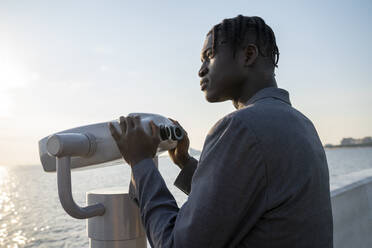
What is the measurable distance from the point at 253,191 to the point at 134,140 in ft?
1.00

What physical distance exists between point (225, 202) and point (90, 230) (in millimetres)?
502

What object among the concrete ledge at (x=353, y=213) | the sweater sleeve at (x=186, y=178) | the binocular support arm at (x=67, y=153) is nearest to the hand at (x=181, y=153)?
the sweater sleeve at (x=186, y=178)

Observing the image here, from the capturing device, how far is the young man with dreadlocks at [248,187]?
22.2 inches

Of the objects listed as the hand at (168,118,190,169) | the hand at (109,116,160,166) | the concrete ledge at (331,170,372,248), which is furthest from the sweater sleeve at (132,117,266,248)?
the concrete ledge at (331,170,372,248)

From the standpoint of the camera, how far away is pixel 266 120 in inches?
23.5

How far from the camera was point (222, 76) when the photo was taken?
2.56ft

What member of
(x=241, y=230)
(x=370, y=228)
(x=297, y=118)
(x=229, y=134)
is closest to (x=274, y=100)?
(x=297, y=118)

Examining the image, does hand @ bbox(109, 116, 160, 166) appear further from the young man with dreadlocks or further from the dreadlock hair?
the dreadlock hair

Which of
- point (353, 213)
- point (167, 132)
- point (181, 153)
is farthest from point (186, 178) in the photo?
point (353, 213)

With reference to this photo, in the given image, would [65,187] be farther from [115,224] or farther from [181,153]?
[181,153]

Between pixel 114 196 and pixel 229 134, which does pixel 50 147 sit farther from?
pixel 229 134

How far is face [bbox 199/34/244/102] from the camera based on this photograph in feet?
2.54

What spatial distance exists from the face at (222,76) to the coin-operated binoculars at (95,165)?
14 centimetres

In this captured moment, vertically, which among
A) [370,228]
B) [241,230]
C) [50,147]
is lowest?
[370,228]
